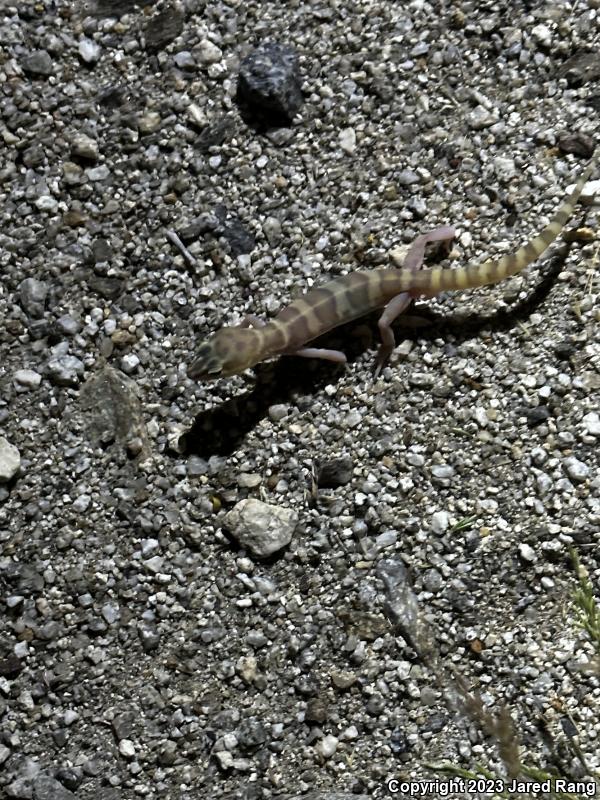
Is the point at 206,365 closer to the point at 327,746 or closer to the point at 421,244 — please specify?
the point at 421,244

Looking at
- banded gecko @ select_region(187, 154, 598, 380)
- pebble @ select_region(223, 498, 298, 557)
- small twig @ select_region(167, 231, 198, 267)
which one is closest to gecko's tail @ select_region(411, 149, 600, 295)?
banded gecko @ select_region(187, 154, 598, 380)

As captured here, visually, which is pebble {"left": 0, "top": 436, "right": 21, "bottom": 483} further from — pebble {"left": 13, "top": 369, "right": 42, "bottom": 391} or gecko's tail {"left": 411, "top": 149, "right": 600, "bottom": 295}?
gecko's tail {"left": 411, "top": 149, "right": 600, "bottom": 295}

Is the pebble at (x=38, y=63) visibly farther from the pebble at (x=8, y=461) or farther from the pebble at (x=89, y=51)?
the pebble at (x=8, y=461)

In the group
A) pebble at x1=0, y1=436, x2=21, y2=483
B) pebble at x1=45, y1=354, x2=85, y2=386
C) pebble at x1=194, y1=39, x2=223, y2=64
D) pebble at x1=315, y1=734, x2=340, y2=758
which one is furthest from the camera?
pebble at x1=194, y1=39, x2=223, y2=64

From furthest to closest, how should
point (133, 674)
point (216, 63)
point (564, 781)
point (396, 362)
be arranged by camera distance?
1. point (216, 63)
2. point (396, 362)
3. point (133, 674)
4. point (564, 781)

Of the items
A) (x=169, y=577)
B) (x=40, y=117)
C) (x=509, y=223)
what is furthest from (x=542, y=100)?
(x=169, y=577)

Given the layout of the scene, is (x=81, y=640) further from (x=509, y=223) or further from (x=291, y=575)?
(x=509, y=223)
